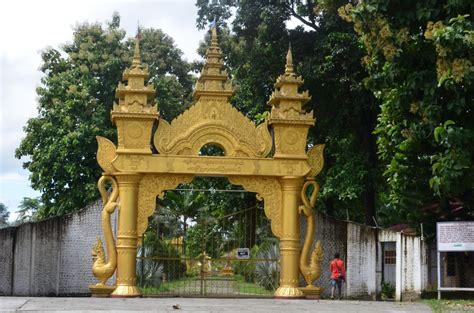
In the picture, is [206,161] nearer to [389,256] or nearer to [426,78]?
[426,78]

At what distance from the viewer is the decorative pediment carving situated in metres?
16.9

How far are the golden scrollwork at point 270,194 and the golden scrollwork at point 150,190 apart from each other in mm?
1399

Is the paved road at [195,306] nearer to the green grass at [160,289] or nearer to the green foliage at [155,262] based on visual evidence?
the green grass at [160,289]

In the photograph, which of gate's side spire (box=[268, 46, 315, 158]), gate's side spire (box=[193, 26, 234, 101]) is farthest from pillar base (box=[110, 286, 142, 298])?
gate's side spire (box=[193, 26, 234, 101])

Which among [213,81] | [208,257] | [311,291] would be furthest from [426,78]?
[208,257]

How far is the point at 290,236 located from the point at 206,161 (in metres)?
2.50

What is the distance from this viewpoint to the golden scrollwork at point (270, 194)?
17188 mm

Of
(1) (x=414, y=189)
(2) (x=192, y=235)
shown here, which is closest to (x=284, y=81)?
(1) (x=414, y=189)

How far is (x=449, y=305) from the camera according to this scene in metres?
14.7

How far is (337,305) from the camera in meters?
14.5

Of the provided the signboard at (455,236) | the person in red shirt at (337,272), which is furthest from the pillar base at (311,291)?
the signboard at (455,236)

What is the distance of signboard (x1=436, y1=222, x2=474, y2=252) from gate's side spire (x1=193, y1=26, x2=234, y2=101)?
540 cm

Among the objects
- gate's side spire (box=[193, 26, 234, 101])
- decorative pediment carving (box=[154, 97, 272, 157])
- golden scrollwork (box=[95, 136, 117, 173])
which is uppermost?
gate's side spire (box=[193, 26, 234, 101])

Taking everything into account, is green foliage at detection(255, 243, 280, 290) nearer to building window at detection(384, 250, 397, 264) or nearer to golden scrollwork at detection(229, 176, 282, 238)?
golden scrollwork at detection(229, 176, 282, 238)
